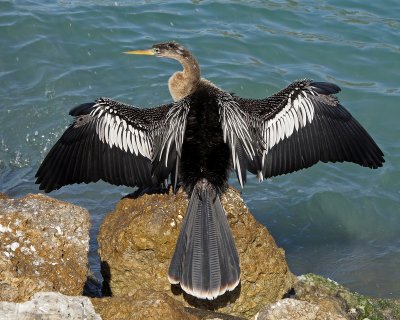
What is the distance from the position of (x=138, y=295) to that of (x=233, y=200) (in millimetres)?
1463

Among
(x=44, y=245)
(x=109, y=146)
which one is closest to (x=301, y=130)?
(x=109, y=146)

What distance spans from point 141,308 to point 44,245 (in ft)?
2.87

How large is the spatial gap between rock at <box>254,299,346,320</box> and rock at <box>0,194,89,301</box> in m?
1.11

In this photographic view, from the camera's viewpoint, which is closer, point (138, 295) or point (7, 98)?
point (138, 295)

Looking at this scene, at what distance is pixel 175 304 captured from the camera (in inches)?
164

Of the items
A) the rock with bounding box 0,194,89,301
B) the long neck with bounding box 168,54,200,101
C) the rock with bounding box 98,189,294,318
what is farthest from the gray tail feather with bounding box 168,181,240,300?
the long neck with bounding box 168,54,200,101

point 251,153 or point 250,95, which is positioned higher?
point 251,153

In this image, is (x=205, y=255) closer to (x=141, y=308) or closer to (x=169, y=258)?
(x=169, y=258)

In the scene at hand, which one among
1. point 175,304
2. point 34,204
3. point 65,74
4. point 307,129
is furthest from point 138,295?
point 65,74

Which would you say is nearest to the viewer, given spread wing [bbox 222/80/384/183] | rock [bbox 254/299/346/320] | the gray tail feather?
rock [bbox 254/299/346/320]

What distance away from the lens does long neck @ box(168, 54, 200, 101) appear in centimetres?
690

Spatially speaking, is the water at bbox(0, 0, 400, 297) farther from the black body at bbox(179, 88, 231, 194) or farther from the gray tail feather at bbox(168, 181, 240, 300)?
the gray tail feather at bbox(168, 181, 240, 300)

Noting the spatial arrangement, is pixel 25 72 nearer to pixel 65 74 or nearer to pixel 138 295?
pixel 65 74

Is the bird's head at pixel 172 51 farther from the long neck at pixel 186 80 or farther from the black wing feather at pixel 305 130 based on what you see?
the black wing feather at pixel 305 130
